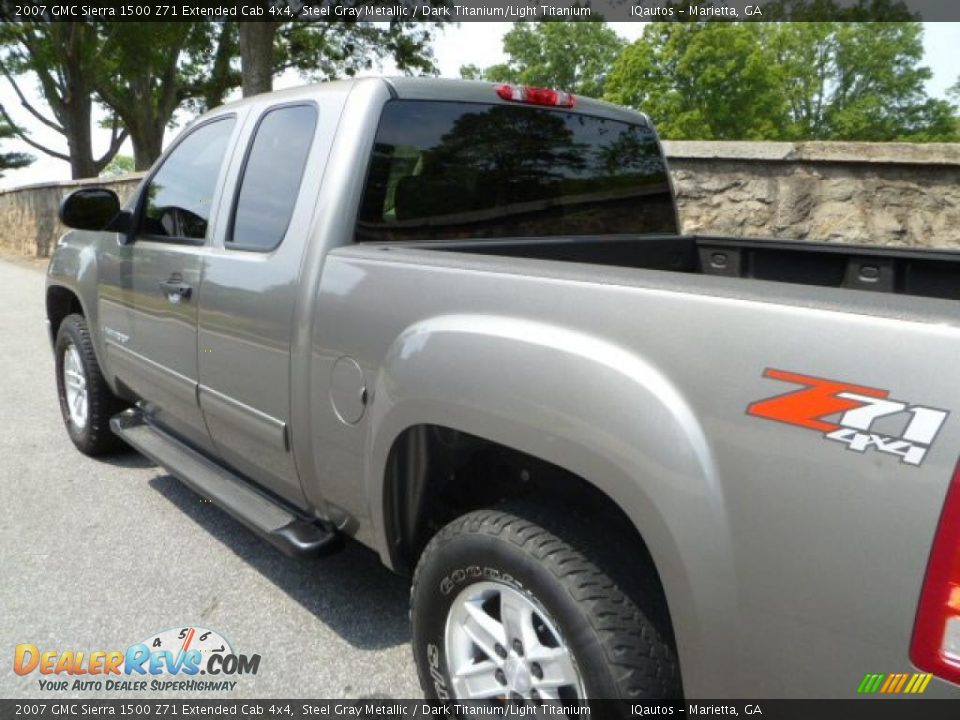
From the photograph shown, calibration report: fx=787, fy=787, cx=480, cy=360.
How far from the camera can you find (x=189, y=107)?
30578 mm

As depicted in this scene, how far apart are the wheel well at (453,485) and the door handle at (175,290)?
140 centimetres

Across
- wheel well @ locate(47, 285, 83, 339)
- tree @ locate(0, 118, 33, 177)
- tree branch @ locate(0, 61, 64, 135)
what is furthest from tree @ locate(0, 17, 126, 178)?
tree @ locate(0, 118, 33, 177)

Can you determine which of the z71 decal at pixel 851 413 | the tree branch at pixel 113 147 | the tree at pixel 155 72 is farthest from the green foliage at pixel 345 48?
the z71 decal at pixel 851 413

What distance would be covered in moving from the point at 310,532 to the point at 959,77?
5661cm

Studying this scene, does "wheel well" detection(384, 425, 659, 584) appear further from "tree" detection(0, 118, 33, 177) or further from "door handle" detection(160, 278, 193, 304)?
"tree" detection(0, 118, 33, 177)

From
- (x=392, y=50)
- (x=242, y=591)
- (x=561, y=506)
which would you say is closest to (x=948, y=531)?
(x=561, y=506)

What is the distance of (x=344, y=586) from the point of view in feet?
10.6

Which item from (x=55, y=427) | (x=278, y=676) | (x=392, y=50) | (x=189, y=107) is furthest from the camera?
(x=189, y=107)

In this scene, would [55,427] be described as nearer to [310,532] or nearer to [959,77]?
[310,532]

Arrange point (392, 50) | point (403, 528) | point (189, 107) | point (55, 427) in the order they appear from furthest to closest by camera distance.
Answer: point (189, 107)
point (392, 50)
point (55, 427)
point (403, 528)

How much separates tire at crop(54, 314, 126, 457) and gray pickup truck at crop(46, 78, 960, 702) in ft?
1.54

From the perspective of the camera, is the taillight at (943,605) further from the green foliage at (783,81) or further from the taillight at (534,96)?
the green foliage at (783,81)

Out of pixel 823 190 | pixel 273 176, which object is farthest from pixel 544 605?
pixel 823 190

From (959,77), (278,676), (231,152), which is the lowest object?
(278,676)
